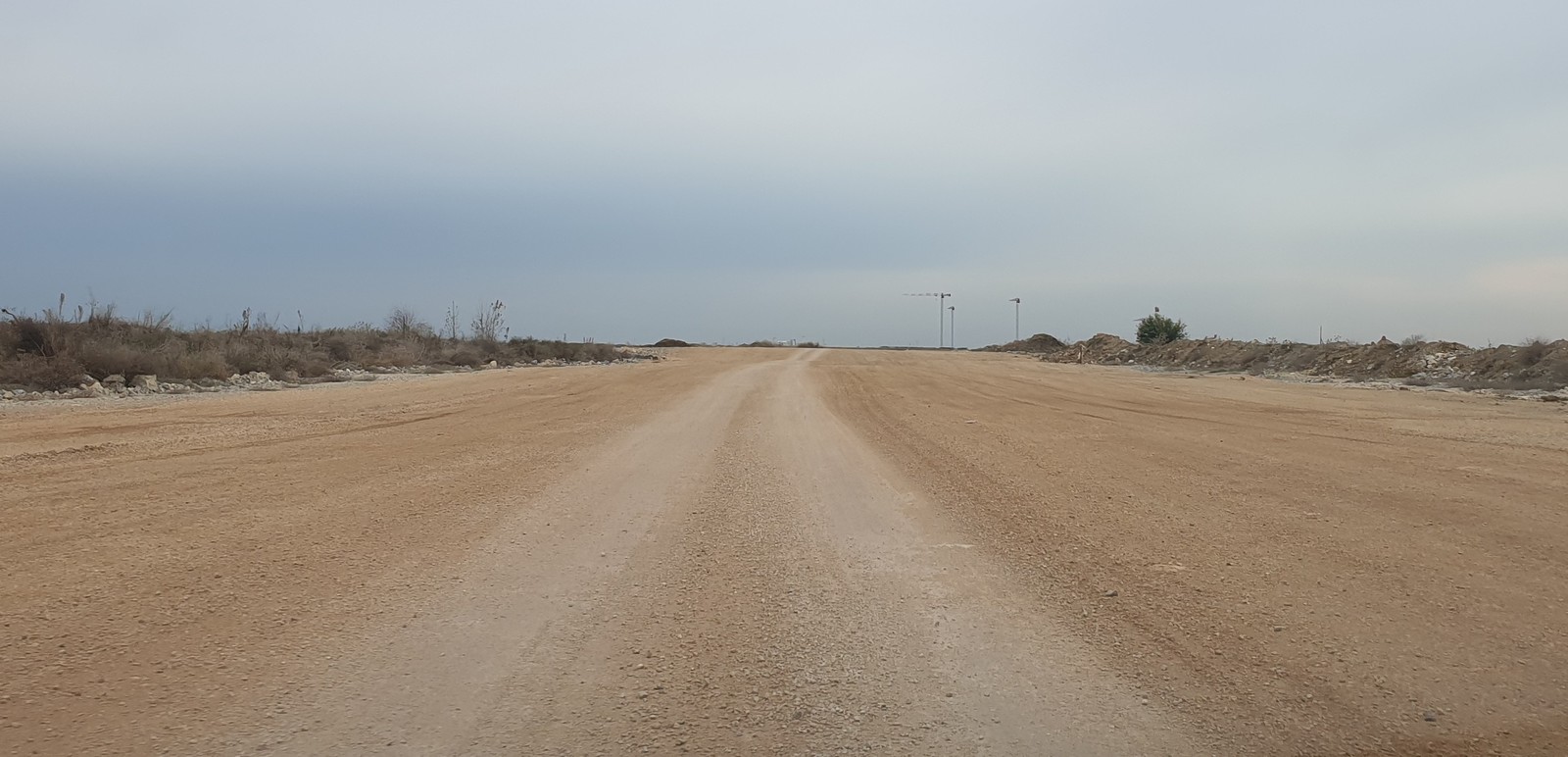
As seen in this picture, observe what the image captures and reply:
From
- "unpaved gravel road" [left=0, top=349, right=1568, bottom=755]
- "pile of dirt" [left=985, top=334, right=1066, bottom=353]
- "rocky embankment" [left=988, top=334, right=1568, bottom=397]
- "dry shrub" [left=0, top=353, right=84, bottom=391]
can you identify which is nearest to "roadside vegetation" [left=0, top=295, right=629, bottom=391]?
"dry shrub" [left=0, top=353, right=84, bottom=391]

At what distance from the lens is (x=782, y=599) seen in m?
4.63

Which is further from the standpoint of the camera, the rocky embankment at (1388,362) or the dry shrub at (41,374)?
the rocky embankment at (1388,362)

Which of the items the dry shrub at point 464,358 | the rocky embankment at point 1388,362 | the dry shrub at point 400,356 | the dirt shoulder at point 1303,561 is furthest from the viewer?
the dry shrub at point 464,358

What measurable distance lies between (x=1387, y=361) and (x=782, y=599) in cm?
2595

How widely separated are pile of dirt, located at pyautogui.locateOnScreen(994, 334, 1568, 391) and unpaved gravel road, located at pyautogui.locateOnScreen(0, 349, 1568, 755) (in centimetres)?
1221

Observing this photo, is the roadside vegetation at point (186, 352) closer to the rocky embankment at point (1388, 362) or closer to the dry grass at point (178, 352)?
the dry grass at point (178, 352)

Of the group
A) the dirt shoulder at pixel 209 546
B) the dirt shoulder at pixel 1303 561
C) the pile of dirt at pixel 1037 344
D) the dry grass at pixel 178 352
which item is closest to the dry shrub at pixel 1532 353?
the dirt shoulder at pixel 1303 561

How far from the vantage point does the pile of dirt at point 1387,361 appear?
1902 centimetres

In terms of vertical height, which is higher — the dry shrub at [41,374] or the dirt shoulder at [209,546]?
the dry shrub at [41,374]

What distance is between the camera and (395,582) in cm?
484

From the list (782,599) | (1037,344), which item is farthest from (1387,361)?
(1037,344)

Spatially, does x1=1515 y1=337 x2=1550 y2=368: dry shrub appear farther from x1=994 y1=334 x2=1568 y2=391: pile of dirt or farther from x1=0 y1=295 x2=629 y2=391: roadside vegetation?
x1=0 y1=295 x2=629 y2=391: roadside vegetation

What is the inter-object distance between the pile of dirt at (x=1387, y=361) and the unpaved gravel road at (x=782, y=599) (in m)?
12.2

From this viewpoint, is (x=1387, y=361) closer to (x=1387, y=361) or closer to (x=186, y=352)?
(x=1387, y=361)
